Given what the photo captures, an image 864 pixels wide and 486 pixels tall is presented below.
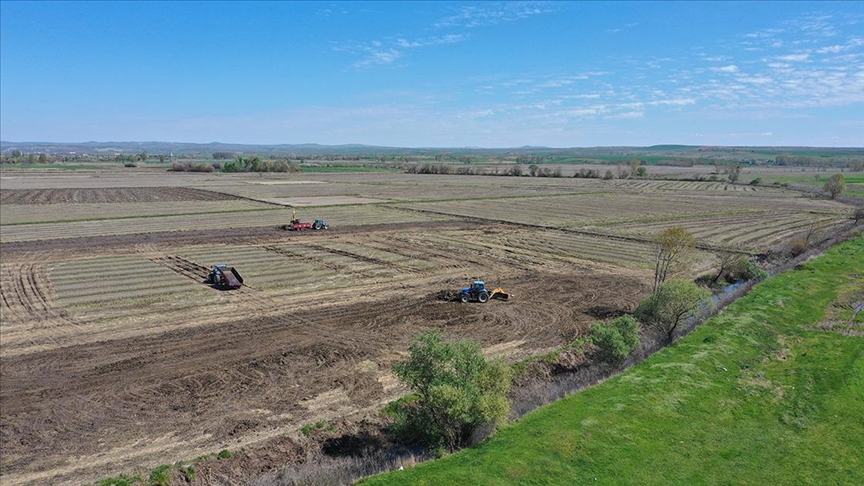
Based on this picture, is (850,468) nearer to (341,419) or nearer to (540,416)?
(540,416)

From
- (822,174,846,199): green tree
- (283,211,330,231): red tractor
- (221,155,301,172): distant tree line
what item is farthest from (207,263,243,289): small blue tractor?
(221,155,301,172): distant tree line

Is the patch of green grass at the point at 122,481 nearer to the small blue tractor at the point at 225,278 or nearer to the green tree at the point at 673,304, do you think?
the small blue tractor at the point at 225,278

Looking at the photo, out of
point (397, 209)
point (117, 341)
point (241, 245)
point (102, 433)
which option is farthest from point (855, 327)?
point (397, 209)

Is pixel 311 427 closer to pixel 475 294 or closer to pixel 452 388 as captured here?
pixel 452 388

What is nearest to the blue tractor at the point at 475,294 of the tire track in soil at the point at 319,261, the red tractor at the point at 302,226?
the tire track in soil at the point at 319,261

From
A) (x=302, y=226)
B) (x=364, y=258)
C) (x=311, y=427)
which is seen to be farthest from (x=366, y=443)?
(x=302, y=226)
